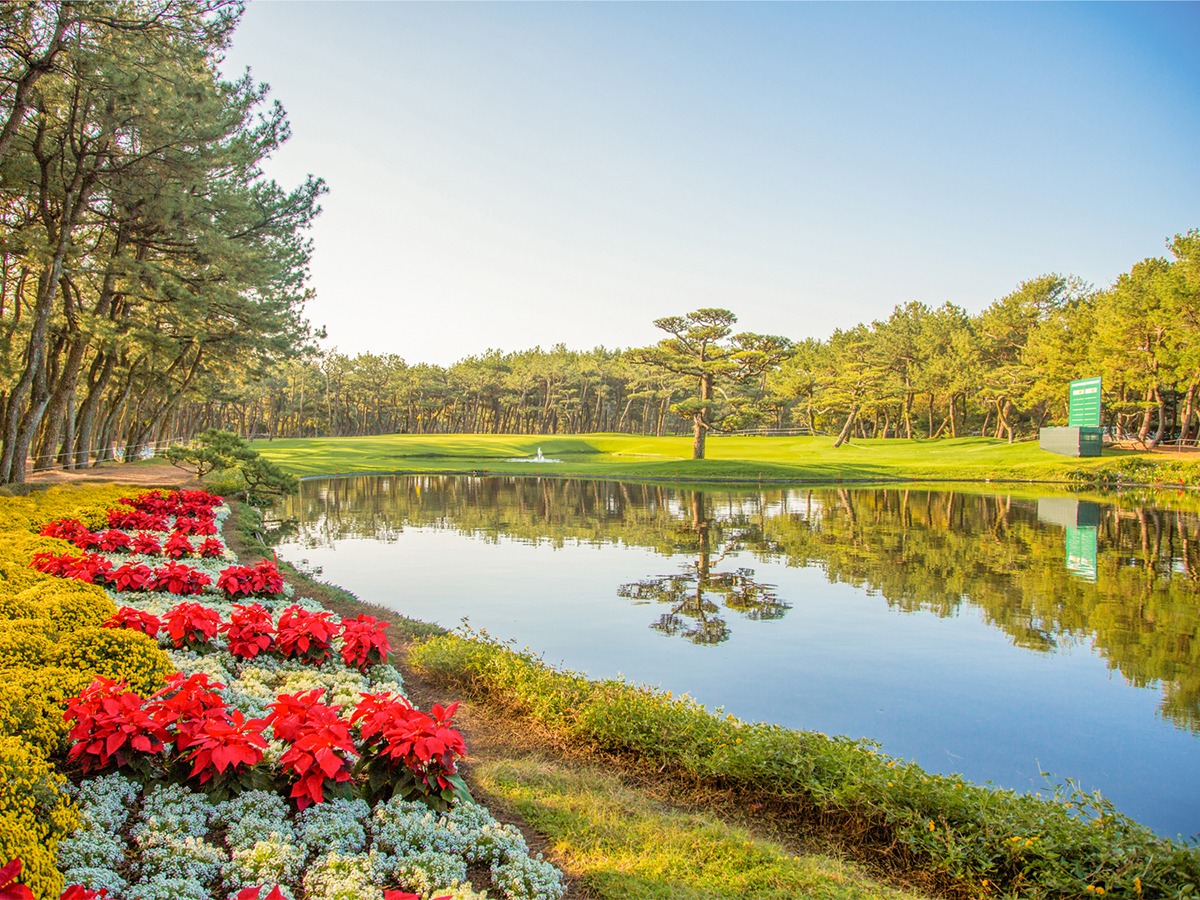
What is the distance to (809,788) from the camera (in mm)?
5781

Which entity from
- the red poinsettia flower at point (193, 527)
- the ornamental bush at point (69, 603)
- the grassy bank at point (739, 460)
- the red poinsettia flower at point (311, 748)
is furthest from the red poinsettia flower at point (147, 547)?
the grassy bank at point (739, 460)

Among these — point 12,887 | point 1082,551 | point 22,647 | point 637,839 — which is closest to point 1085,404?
point 1082,551

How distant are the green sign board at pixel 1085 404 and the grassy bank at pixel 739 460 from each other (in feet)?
8.35

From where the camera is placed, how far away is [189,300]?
2244cm

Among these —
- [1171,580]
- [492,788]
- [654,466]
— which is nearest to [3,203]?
[492,788]

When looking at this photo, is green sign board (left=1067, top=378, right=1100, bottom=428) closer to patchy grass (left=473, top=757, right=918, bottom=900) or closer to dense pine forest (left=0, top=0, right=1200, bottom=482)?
dense pine forest (left=0, top=0, right=1200, bottom=482)

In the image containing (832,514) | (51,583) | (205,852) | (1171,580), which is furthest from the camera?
(832,514)

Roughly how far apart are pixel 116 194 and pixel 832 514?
77.9ft

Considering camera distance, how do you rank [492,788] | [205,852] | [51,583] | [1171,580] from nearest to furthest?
1. [205,852]
2. [492,788]
3. [51,583]
4. [1171,580]

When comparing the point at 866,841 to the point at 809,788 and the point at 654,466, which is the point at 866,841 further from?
the point at 654,466

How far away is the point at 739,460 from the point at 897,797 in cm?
4324

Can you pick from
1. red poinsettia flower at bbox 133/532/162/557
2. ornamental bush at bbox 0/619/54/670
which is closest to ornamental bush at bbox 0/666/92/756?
ornamental bush at bbox 0/619/54/670

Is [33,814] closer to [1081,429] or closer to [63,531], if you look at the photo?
[63,531]

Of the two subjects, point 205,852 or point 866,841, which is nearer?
point 205,852
